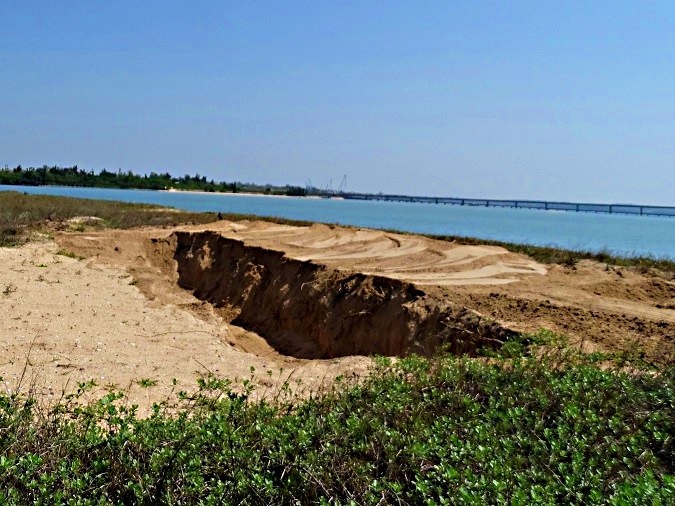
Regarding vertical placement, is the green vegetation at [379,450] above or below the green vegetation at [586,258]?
below

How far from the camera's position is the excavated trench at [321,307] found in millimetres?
11016

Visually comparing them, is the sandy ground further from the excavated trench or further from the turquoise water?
the turquoise water

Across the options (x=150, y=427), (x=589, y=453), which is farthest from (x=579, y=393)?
(x=150, y=427)

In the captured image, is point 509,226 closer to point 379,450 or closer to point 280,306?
point 280,306

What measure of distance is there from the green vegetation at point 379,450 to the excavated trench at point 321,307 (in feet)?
9.59

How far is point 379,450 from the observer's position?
4461 mm

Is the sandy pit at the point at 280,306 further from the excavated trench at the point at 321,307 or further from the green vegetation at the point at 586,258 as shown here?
the green vegetation at the point at 586,258

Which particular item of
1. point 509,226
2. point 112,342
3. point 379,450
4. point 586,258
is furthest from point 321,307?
point 509,226

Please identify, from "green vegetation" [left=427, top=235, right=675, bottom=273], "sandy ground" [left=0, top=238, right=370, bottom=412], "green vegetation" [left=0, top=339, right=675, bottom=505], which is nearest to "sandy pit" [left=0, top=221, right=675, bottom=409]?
"sandy ground" [left=0, top=238, right=370, bottom=412]

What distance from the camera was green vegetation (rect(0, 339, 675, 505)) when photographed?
3.96m

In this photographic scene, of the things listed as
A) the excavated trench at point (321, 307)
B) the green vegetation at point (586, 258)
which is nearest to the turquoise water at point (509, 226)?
the green vegetation at point (586, 258)

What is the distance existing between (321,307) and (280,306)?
Answer: 1973 mm

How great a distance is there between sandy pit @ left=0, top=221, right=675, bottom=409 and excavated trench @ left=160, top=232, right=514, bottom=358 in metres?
0.04

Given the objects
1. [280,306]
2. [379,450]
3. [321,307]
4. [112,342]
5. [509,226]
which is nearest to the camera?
[379,450]
